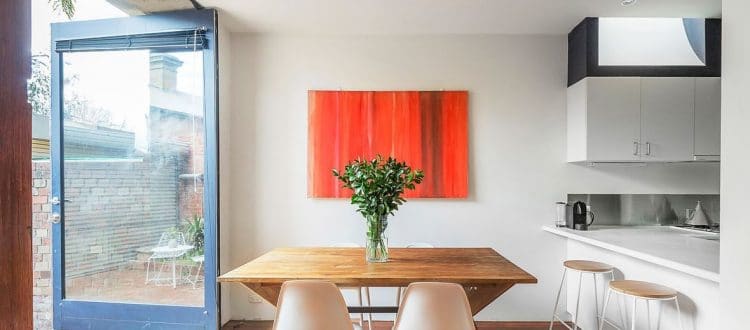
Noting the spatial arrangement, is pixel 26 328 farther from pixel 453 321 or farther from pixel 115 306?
pixel 115 306

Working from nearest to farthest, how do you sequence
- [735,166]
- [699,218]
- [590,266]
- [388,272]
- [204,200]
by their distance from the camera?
1. [735,166]
2. [388,272]
3. [590,266]
4. [204,200]
5. [699,218]

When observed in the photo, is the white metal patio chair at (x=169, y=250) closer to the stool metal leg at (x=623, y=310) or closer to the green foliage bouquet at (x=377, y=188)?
the green foliage bouquet at (x=377, y=188)

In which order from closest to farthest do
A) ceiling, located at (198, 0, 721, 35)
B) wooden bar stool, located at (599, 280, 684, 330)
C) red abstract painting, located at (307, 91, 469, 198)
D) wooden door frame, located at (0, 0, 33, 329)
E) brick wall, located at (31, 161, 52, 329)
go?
wooden door frame, located at (0, 0, 33, 329) < wooden bar stool, located at (599, 280, 684, 330) < brick wall, located at (31, 161, 52, 329) < ceiling, located at (198, 0, 721, 35) < red abstract painting, located at (307, 91, 469, 198)

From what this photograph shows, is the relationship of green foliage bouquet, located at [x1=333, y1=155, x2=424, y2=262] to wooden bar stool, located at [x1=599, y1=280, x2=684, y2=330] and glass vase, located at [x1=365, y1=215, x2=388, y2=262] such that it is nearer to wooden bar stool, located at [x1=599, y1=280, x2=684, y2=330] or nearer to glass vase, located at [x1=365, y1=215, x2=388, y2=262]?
glass vase, located at [x1=365, y1=215, x2=388, y2=262]

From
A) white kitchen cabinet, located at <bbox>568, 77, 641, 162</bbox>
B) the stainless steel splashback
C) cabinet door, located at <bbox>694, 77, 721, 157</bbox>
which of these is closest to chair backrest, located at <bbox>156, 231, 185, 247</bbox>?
white kitchen cabinet, located at <bbox>568, 77, 641, 162</bbox>

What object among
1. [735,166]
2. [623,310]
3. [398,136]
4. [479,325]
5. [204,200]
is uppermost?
[398,136]

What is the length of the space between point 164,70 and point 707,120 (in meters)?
4.38

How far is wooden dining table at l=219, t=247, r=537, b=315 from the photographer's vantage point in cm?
181

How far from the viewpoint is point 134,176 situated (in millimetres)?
2949

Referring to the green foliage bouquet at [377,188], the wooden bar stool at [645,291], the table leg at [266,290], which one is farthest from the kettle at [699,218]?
the table leg at [266,290]

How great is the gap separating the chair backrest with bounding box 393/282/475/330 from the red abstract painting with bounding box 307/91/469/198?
1.67m

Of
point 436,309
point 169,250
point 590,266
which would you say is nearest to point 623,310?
point 590,266

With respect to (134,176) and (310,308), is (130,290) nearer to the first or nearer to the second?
(134,176)

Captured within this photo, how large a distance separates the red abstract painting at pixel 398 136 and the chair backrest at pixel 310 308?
5.45ft
